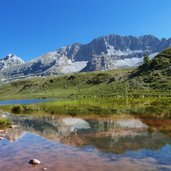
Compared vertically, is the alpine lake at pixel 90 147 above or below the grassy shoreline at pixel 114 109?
below

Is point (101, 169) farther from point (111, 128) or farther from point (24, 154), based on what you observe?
point (111, 128)

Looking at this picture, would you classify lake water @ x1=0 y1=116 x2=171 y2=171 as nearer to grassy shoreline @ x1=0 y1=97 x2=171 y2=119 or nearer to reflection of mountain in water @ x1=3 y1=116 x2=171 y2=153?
reflection of mountain in water @ x1=3 y1=116 x2=171 y2=153

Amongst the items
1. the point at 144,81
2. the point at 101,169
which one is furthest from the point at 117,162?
the point at 144,81

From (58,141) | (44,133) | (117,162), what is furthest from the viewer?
(44,133)

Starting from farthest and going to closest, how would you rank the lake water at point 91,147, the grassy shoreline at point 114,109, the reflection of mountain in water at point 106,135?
the grassy shoreline at point 114,109
the reflection of mountain in water at point 106,135
the lake water at point 91,147

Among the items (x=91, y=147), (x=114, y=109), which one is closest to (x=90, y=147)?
(x=91, y=147)

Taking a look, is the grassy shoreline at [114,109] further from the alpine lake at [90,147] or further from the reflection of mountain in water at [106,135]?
the alpine lake at [90,147]

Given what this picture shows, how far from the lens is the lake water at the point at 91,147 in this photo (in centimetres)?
2536

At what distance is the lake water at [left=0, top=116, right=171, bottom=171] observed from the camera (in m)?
25.4

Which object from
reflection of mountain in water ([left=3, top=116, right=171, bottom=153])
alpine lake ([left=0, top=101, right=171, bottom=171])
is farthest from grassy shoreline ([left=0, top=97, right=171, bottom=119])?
alpine lake ([left=0, top=101, right=171, bottom=171])

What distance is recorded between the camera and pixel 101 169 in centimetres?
2391

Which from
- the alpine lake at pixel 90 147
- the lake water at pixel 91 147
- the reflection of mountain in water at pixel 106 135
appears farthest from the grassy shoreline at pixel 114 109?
the lake water at pixel 91 147

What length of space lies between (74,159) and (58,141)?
31.2ft

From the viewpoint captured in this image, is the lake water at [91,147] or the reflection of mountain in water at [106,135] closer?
the lake water at [91,147]
